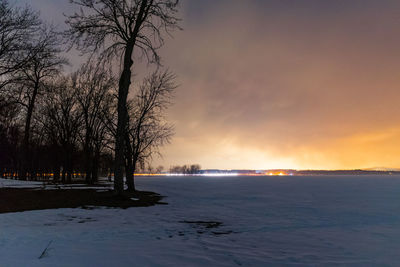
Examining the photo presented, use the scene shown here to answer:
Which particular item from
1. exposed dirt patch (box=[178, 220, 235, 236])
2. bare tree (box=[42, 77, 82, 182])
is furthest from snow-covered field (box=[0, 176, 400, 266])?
bare tree (box=[42, 77, 82, 182])

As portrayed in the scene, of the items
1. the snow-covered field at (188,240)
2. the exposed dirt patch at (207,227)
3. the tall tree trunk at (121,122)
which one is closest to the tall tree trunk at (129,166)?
the tall tree trunk at (121,122)

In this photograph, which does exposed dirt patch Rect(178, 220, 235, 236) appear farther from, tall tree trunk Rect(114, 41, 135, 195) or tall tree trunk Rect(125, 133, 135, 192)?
tall tree trunk Rect(125, 133, 135, 192)

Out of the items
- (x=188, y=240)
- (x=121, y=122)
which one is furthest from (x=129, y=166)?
(x=188, y=240)

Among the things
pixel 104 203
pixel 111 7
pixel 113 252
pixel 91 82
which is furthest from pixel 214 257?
pixel 91 82

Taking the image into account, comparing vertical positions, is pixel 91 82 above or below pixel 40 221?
above

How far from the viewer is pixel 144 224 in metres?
10.0

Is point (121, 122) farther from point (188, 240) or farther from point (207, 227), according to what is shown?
point (188, 240)

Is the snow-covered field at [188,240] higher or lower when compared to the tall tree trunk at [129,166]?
lower

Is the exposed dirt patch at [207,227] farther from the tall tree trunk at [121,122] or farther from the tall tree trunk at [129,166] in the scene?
the tall tree trunk at [129,166]

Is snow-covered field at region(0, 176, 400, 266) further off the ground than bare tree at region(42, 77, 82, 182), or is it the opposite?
bare tree at region(42, 77, 82, 182)

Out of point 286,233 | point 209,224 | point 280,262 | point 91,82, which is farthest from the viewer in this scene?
point 91,82

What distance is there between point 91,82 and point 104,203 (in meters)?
24.7

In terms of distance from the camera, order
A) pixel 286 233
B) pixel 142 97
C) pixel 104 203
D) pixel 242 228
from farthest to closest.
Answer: pixel 142 97 → pixel 104 203 → pixel 242 228 → pixel 286 233

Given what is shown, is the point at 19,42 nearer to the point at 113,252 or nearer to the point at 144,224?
the point at 144,224
